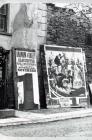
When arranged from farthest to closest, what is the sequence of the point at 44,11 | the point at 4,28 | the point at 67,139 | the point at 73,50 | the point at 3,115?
1. the point at 73,50
2. the point at 44,11
3. the point at 4,28
4. the point at 3,115
5. the point at 67,139

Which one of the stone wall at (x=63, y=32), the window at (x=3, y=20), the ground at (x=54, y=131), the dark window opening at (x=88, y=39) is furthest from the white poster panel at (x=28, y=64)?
the ground at (x=54, y=131)

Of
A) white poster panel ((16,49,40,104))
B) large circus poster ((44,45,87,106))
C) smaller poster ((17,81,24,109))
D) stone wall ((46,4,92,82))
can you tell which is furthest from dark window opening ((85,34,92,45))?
smaller poster ((17,81,24,109))

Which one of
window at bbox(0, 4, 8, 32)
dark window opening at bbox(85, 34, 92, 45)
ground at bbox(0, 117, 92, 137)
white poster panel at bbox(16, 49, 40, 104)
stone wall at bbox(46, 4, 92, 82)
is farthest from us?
white poster panel at bbox(16, 49, 40, 104)

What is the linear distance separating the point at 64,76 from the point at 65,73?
81 mm

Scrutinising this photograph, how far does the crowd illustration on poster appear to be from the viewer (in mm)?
6660

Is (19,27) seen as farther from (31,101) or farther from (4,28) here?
(31,101)

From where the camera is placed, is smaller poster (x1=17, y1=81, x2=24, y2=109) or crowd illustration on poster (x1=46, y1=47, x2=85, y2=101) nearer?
smaller poster (x1=17, y1=81, x2=24, y2=109)

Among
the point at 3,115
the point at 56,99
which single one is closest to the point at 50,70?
the point at 56,99

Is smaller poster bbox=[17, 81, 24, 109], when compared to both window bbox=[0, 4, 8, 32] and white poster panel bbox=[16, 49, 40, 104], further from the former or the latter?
window bbox=[0, 4, 8, 32]

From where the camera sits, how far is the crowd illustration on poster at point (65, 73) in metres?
6.66

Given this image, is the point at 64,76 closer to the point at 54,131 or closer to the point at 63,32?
the point at 63,32

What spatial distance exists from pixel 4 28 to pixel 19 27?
1121 millimetres

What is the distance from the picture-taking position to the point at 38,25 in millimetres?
6512

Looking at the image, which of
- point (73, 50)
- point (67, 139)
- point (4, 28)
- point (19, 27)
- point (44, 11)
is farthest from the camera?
point (73, 50)
